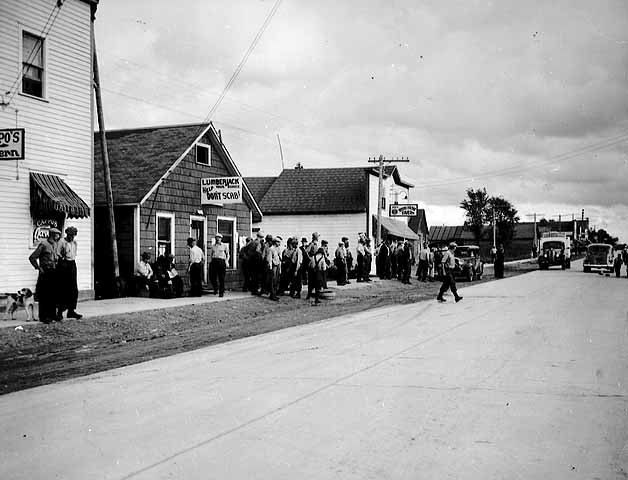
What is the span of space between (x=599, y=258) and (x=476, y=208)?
166 feet

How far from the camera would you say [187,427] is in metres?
5.91

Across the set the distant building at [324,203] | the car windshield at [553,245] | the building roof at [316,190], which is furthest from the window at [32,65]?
A: the car windshield at [553,245]

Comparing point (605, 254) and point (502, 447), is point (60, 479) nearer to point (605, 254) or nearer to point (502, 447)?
point (502, 447)

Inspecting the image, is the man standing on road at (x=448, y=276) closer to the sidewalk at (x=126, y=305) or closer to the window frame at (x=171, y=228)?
the sidewalk at (x=126, y=305)

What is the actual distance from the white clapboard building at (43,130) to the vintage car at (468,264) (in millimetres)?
19913

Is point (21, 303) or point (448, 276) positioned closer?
point (21, 303)

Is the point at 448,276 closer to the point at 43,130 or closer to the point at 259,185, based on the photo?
the point at 43,130

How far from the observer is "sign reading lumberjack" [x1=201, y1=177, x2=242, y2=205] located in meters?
23.1

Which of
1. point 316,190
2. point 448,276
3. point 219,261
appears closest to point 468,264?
point 316,190

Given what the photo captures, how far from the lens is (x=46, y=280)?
44.0 feet

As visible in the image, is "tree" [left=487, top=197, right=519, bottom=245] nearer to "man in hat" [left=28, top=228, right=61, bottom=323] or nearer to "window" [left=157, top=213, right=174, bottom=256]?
"window" [left=157, top=213, right=174, bottom=256]

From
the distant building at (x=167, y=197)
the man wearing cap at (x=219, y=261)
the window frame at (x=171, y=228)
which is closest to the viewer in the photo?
the man wearing cap at (x=219, y=261)

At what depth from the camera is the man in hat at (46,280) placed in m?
13.4

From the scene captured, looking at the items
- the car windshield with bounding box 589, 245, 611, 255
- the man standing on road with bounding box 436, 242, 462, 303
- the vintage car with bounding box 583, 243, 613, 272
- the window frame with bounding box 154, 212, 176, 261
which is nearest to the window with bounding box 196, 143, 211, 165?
the window frame with bounding box 154, 212, 176, 261
